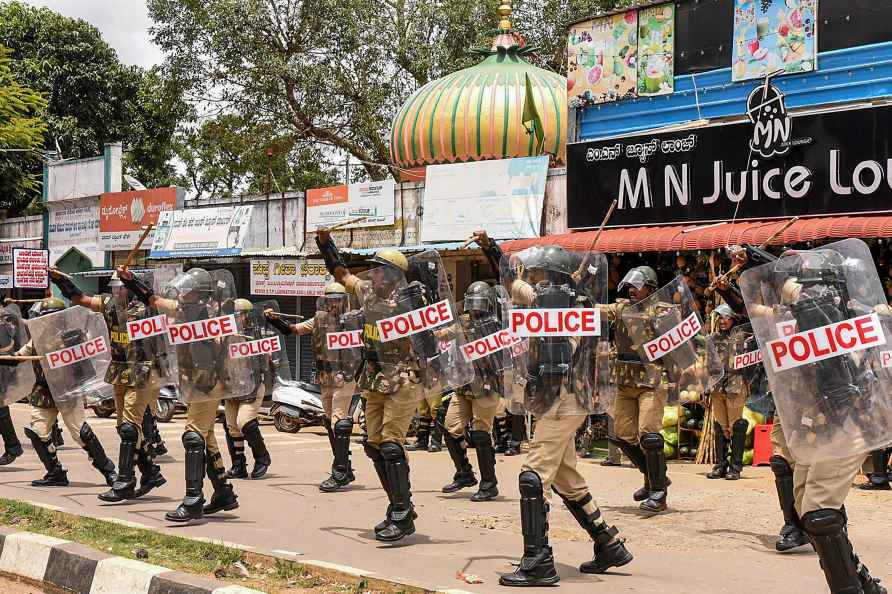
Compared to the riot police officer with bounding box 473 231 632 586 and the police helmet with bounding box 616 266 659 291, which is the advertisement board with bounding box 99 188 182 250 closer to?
the police helmet with bounding box 616 266 659 291

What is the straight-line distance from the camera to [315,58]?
3009cm

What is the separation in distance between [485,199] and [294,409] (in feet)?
15.2

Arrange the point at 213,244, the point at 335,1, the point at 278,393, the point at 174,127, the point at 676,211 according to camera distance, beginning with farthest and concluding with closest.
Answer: the point at 174,127
the point at 335,1
the point at 213,244
the point at 278,393
the point at 676,211

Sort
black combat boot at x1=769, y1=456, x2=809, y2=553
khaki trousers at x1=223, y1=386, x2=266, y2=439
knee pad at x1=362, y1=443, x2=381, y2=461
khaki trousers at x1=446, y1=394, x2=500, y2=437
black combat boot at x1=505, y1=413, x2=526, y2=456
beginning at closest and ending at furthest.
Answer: black combat boot at x1=769, y1=456, x2=809, y2=553, knee pad at x1=362, y1=443, x2=381, y2=461, khaki trousers at x1=446, y1=394, x2=500, y2=437, khaki trousers at x1=223, y1=386, x2=266, y2=439, black combat boot at x1=505, y1=413, x2=526, y2=456

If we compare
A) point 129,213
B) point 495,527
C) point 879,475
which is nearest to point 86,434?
point 495,527

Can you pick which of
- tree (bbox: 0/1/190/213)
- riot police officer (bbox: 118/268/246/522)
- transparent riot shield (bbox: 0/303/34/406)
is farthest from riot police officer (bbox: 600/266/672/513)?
tree (bbox: 0/1/190/213)

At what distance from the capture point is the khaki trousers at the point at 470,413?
10273mm

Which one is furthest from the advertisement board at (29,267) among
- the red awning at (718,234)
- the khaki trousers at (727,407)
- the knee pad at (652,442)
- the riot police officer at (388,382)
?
the knee pad at (652,442)

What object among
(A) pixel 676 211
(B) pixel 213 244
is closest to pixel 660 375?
(A) pixel 676 211

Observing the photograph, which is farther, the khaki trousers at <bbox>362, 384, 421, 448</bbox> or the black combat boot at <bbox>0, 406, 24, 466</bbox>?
the black combat boot at <bbox>0, 406, 24, 466</bbox>

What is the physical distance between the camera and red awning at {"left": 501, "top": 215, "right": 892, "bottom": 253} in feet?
39.0

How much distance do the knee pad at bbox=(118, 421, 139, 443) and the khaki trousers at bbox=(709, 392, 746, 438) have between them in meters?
6.15

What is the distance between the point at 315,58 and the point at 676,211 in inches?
707

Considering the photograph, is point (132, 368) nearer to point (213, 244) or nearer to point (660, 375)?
point (660, 375)
